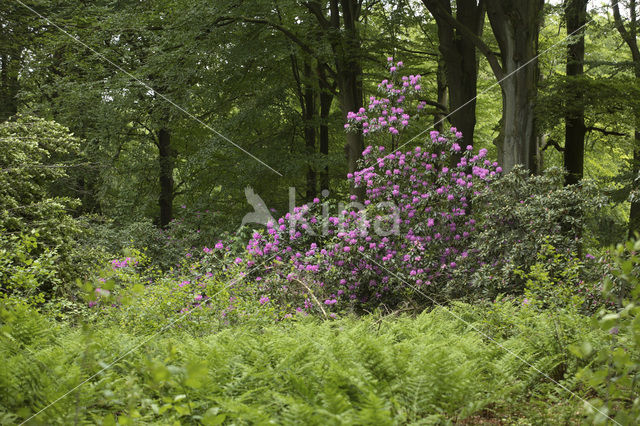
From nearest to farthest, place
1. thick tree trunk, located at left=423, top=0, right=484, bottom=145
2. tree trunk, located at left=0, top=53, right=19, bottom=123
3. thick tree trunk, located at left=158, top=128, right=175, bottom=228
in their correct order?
thick tree trunk, located at left=423, top=0, right=484, bottom=145
tree trunk, located at left=0, top=53, right=19, bottom=123
thick tree trunk, located at left=158, top=128, right=175, bottom=228

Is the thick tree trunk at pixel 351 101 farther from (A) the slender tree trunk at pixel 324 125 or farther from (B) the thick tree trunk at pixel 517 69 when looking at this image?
(B) the thick tree trunk at pixel 517 69

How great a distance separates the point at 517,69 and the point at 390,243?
3.63 meters

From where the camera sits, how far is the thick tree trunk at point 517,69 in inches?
361

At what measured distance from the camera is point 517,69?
9.12 meters

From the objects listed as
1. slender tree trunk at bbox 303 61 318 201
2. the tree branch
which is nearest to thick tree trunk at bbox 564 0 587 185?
the tree branch

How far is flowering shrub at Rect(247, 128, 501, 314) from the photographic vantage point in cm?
794

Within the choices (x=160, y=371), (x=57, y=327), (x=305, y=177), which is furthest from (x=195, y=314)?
(x=305, y=177)

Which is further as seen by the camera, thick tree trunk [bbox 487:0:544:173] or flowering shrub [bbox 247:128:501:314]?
thick tree trunk [bbox 487:0:544:173]

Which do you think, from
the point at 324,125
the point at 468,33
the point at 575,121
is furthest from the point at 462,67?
the point at 324,125

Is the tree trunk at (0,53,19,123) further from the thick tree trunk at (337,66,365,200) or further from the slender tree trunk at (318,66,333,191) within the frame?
the thick tree trunk at (337,66,365,200)

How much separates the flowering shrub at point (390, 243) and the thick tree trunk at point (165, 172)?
8697 millimetres

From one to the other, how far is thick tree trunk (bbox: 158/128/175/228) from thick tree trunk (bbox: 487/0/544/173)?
33.8ft

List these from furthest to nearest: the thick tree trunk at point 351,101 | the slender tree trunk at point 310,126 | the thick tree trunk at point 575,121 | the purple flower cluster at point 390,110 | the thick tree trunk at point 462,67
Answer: the slender tree trunk at point 310,126
the thick tree trunk at point 351,101
the thick tree trunk at point 575,121
the thick tree trunk at point 462,67
the purple flower cluster at point 390,110

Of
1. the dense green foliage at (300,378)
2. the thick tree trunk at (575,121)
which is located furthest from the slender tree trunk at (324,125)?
the dense green foliage at (300,378)
